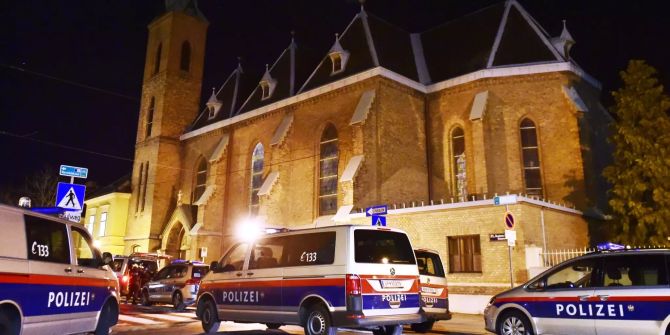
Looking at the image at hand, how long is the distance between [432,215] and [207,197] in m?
16.9

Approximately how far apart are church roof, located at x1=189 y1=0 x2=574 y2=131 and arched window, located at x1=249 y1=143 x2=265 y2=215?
9.39ft

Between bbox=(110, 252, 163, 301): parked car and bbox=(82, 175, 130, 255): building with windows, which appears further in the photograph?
bbox=(82, 175, 130, 255): building with windows

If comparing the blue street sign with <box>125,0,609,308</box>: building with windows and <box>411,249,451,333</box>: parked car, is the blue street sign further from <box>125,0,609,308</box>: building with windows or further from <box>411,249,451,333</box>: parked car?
<box>411,249,451,333</box>: parked car

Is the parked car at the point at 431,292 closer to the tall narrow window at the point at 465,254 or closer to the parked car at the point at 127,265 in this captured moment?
the tall narrow window at the point at 465,254

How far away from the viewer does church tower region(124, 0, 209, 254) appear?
35156 millimetres

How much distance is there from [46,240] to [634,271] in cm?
883

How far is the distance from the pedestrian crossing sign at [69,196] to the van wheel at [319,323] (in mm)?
6913

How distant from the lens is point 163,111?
3644cm

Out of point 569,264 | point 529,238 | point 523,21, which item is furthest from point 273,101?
point 569,264

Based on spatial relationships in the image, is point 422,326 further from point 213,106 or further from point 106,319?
point 213,106

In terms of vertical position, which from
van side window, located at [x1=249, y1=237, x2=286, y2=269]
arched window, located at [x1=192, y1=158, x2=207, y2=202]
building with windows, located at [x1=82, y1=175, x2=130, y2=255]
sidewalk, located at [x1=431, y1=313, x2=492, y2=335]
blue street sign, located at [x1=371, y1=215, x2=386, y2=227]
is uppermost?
arched window, located at [x1=192, y1=158, x2=207, y2=202]

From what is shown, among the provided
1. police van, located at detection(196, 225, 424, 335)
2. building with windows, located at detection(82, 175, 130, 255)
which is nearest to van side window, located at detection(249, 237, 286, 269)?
police van, located at detection(196, 225, 424, 335)

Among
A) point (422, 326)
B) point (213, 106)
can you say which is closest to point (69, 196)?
point (422, 326)

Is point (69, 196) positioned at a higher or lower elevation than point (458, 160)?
lower
